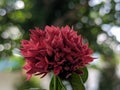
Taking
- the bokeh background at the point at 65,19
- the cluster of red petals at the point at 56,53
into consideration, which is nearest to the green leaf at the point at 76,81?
the cluster of red petals at the point at 56,53

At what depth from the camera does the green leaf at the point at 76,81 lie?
3.75 ft

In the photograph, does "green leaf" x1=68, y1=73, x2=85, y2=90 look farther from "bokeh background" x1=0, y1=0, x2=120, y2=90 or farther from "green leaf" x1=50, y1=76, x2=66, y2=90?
"bokeh background" x1=0, y1=0, x2=120, y2=90

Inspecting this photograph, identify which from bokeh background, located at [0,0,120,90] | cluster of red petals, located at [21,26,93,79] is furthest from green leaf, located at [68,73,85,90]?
bokeh background, located at [0,0,120,90]

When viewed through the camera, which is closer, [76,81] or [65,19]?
[76,81]

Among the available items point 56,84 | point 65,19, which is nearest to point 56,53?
point 56,84

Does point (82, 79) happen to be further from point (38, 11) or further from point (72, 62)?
point (38, 11)

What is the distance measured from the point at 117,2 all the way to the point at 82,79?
3.47 metres

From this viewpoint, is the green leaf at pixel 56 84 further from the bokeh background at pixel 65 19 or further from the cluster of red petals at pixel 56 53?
the bokeh background at pixel 65 19

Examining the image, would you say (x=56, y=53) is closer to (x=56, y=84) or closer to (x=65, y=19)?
(x=56, y=84)

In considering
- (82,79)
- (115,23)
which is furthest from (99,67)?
(82,79)

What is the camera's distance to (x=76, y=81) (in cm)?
115

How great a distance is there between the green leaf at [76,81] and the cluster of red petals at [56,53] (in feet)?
0.07

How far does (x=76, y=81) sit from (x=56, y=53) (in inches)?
4.7

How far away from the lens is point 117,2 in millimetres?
4562
